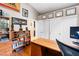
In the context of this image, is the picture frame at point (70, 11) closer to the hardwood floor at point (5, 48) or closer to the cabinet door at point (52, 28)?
the cabinet door at point (52, 28)

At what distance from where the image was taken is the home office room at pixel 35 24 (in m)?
1.02

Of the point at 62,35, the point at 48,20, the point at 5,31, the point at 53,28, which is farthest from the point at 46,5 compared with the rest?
the point at 5,31

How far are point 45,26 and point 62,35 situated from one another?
0.89 ft

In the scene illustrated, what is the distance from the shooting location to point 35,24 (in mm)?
1233

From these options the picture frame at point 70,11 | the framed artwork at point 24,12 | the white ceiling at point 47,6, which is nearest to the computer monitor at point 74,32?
the picture frame at point 70,11

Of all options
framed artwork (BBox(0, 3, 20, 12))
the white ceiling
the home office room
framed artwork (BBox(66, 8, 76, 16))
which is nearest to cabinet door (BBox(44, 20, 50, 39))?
the home office room

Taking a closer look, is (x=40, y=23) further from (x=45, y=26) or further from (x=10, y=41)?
(x=10, y=41)

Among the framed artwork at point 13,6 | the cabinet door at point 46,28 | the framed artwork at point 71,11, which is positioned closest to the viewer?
the framed artwork at point 13,6

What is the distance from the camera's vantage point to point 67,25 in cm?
110

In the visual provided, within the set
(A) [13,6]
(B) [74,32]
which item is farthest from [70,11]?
(A) [13,6]

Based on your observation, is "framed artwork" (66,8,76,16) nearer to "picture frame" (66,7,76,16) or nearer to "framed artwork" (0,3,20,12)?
"picture frame" (66,7,76,16)

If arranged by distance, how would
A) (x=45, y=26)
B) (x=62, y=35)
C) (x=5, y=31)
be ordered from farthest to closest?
(x=45, y=26)
(x=62, y=35)
(x=5, y=31)

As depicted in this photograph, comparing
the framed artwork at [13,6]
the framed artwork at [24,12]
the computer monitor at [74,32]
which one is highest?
the framed artwork at [13,6]

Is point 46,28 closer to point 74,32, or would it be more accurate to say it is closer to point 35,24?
point 35,24
